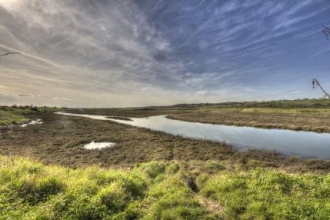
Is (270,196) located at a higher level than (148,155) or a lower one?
higher

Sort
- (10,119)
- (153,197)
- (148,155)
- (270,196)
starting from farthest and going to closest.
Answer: (10,119) < (148,155) < (153,197) < (270,196)

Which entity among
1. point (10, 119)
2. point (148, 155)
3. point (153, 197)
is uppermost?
point (10, 119)

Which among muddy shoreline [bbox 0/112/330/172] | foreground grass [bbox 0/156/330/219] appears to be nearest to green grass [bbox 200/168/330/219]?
foreground grass [bbox 0/156/330/219]

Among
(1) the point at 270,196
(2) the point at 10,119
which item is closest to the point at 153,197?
(1) the point at 270,196

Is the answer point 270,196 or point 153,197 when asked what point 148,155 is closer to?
point 153,197

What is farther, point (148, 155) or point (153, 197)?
point (148, 155)

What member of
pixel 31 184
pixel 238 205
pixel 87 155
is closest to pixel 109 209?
pixel 31 184

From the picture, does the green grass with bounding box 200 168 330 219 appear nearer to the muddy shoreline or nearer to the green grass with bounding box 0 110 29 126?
the muddy shoreline

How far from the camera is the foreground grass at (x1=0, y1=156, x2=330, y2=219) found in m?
9.23

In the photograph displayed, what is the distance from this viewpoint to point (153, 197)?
1175 centimetres

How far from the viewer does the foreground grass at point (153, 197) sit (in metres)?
9.23

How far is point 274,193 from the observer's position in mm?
11445

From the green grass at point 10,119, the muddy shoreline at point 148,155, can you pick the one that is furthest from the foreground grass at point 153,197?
the green grass at point 10,119

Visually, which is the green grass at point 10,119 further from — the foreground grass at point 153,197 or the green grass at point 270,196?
the green grass at point 270,196
